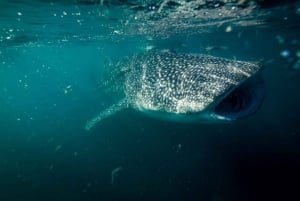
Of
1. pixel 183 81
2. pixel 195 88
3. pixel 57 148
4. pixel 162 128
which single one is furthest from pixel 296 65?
pixel 195 88

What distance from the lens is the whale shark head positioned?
4.94m

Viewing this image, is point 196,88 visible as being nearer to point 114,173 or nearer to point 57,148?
point 114,173

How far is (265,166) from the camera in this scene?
10852 millimetres

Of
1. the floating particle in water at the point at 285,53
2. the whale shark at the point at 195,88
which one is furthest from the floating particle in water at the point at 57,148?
the floating particle in water at the point at 285,53

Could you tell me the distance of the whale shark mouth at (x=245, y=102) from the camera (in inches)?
193

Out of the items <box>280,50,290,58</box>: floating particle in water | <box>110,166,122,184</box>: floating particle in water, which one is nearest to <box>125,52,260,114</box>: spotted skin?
<box>110,166,122,184</box>: floating particle in water

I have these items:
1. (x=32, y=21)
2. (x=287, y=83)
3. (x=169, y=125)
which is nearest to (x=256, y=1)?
(x=169, y=125)

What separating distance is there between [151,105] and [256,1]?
7.57m

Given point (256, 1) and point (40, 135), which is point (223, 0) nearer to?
point (256, 1)

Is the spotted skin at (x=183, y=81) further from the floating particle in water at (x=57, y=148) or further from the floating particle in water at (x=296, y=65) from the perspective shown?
the floating particle in water at (x=296, y=65)

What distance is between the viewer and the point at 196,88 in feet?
18.8

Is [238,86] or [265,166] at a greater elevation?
[238,86]

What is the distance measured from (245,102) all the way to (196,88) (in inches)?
41.2

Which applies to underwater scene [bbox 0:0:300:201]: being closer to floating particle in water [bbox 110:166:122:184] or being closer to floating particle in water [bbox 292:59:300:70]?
floating particle in water [bbox 110:166:122:184]
